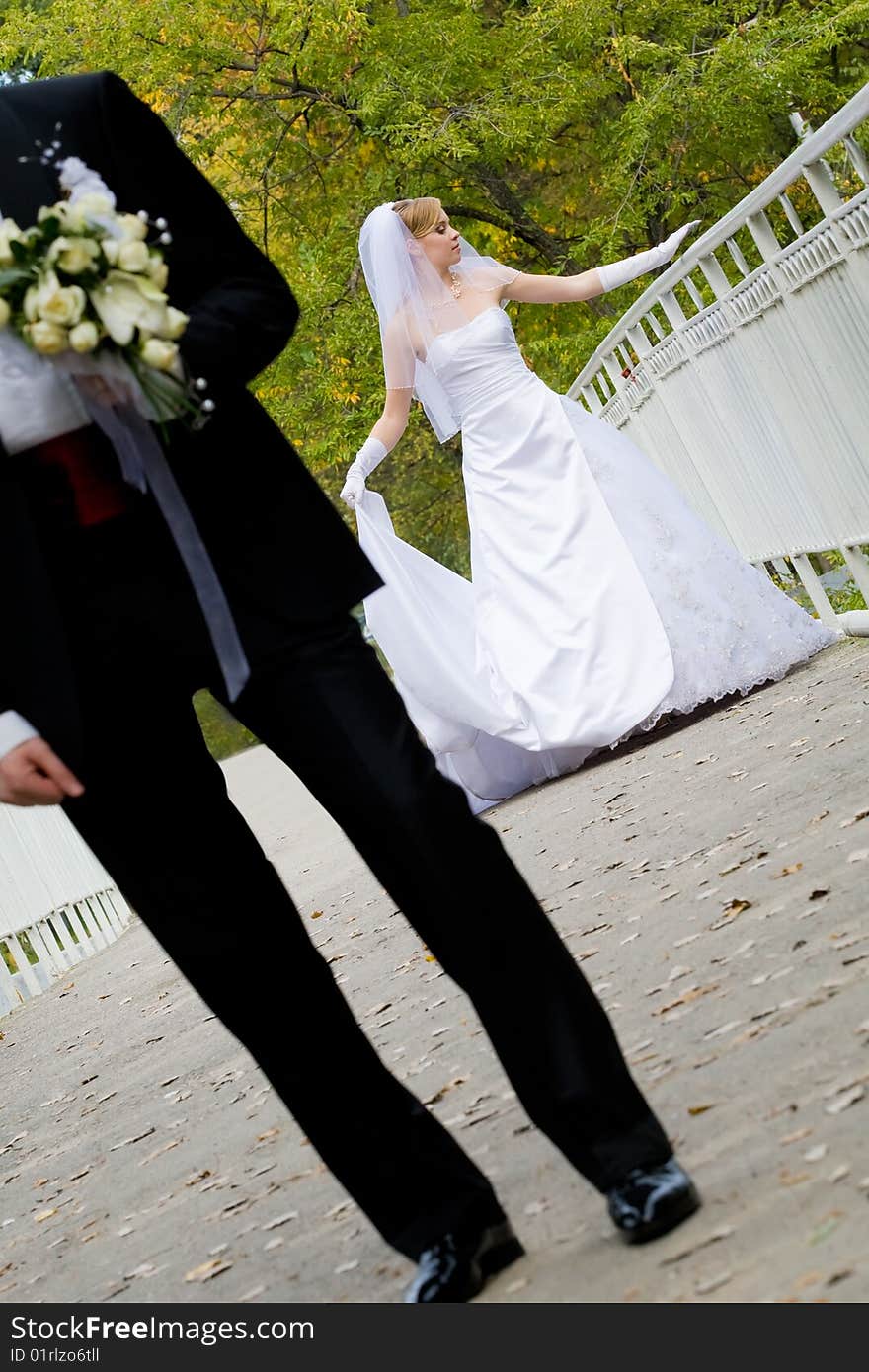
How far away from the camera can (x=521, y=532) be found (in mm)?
10453

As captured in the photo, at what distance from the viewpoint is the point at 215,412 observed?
3326mm

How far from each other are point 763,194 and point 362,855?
6.12 m

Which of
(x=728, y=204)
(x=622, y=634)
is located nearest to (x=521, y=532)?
(x=622, y=634)

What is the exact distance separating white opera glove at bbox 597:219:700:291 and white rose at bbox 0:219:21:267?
7.15 meters

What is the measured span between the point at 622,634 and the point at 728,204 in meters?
12.7

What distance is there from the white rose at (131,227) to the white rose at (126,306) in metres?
0.07

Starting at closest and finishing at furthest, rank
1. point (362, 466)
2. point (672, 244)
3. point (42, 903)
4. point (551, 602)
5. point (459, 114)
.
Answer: point (672, 244)
point (551, 602)
point (362, 466)
point (42, 903)
point (459, 114)

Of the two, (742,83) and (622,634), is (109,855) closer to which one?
(622,634)

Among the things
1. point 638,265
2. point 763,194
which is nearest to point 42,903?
point 638,265

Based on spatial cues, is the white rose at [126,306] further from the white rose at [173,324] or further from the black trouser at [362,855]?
the black trouser at [362,855]

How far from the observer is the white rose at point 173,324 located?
3.10m

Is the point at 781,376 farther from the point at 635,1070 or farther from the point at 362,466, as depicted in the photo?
the point at 635,1070

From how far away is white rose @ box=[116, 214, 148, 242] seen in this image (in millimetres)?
3109

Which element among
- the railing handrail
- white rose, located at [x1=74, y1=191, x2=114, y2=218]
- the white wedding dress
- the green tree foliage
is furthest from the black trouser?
the green tree foliage
